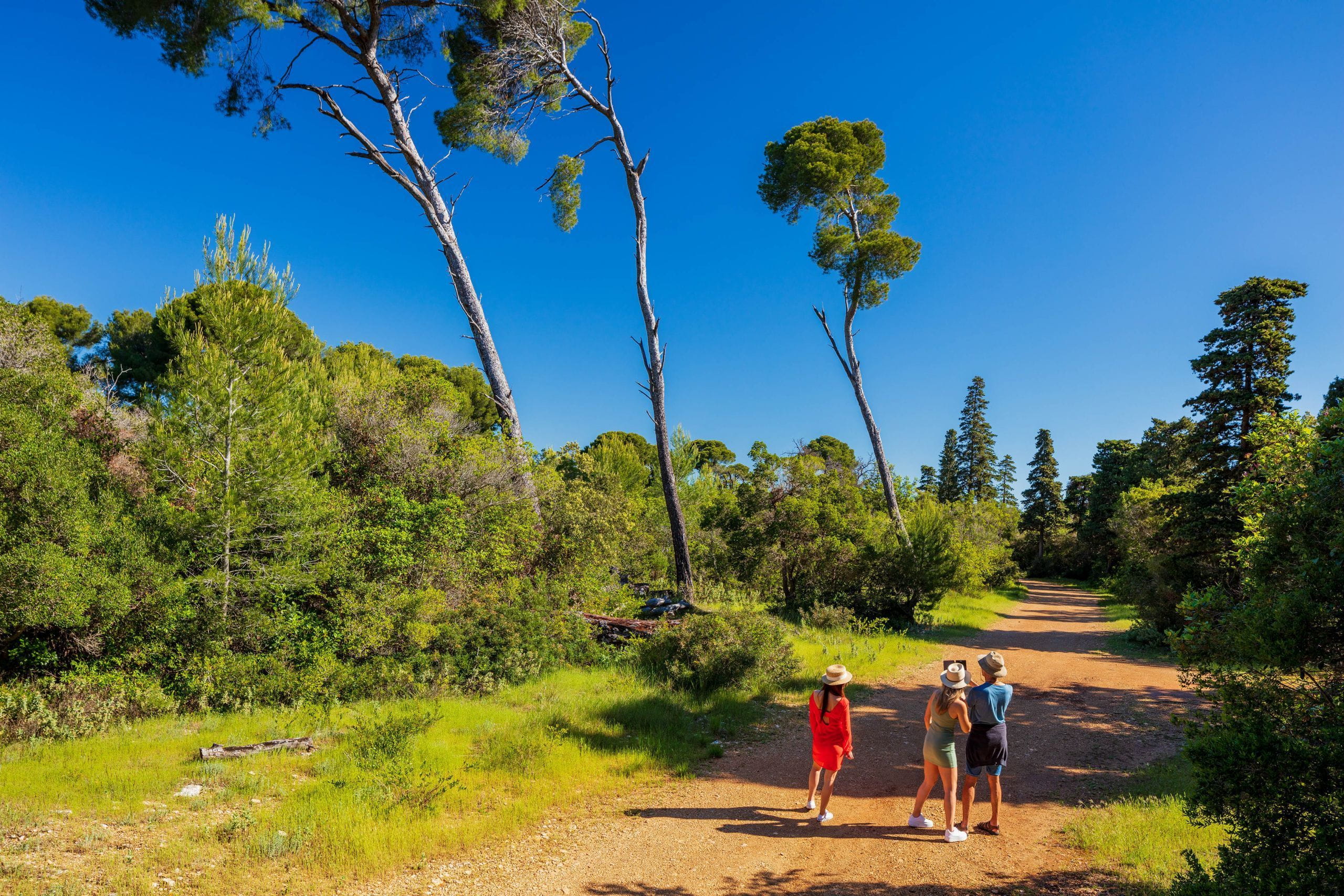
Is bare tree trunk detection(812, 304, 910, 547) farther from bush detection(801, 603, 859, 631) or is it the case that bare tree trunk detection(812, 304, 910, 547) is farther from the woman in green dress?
the woman in green dress

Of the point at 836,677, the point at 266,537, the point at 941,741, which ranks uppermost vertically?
the point at 266,537

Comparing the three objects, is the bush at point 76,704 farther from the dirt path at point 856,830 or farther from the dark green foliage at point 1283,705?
the dark green foliage at point 1283,705

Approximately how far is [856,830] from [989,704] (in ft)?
5.51

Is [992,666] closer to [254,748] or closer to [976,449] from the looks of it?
[254,748]

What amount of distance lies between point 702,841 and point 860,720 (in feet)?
14.6

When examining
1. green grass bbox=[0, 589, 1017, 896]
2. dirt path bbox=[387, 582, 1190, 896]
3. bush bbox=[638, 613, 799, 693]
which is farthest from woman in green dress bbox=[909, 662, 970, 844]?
bush bbox=[638, 613, 799, 693]

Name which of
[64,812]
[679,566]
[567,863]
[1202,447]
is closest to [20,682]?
[64,812]

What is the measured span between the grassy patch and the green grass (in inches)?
157

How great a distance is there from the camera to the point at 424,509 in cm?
1102

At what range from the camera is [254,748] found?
6.59 m

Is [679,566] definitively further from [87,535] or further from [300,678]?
[87,535]

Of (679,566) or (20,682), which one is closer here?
(20,682)

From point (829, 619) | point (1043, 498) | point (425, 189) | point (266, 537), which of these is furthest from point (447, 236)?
point (1043, 498)

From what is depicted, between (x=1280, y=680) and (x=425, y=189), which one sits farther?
(x=425, y=189)
